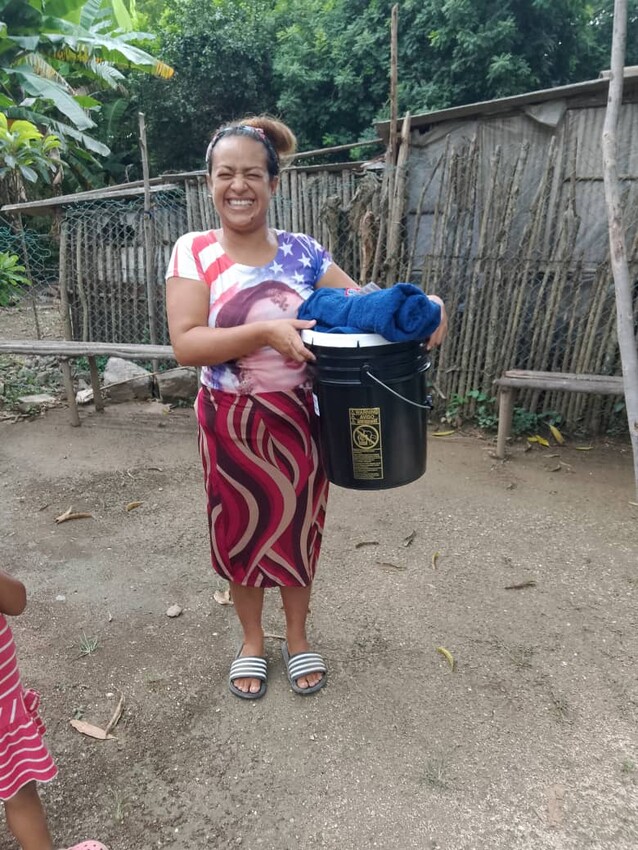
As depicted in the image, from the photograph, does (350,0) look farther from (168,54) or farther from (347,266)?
(347,266)

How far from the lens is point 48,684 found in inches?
90.8

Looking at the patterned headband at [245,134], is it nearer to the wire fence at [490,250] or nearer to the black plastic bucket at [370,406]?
the black plastic bucket at [370,406]

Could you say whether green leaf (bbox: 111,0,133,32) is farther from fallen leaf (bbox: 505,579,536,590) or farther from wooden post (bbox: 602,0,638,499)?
fallen leaf (bbox: 505,579,536,590)

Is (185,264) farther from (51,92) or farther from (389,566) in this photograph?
(51,92)

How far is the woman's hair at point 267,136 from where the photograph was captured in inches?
70.7

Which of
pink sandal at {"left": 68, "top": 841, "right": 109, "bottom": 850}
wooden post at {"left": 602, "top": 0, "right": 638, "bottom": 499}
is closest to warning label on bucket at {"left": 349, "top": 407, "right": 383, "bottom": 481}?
pink sandal at {"left": 68, "top": 841, "right": 109, "bottom": 850}

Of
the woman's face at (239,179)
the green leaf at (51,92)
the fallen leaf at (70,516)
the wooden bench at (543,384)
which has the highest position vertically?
the green leaf at (51,92)

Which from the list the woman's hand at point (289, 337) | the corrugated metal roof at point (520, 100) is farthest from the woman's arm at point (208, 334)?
the corrugated metal roof at point (520, 100)

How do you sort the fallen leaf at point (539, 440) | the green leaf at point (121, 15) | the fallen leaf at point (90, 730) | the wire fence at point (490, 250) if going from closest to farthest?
the fallen leaf at point (90, 730)
the wire fence at point (490, 250)
the fallen leaf at point (539, 440)
the green leaf at point (121, 15)

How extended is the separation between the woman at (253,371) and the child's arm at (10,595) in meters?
0.73

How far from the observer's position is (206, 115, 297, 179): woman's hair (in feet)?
5.90

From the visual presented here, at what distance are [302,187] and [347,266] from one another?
0.80m

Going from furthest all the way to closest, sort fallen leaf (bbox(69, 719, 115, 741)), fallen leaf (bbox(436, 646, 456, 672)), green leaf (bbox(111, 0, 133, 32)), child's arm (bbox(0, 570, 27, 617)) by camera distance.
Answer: green leaf (bbox(111, 0, 133, 32))
fallen leaf (bbox(436, 646, 456, 672))
fallen leaf (bbox(69, 719, 115, 741))
child's arm (bbox(0, 570, 27, 617))

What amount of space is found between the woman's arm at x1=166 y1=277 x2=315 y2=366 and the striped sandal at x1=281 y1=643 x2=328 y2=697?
1.18 meters
